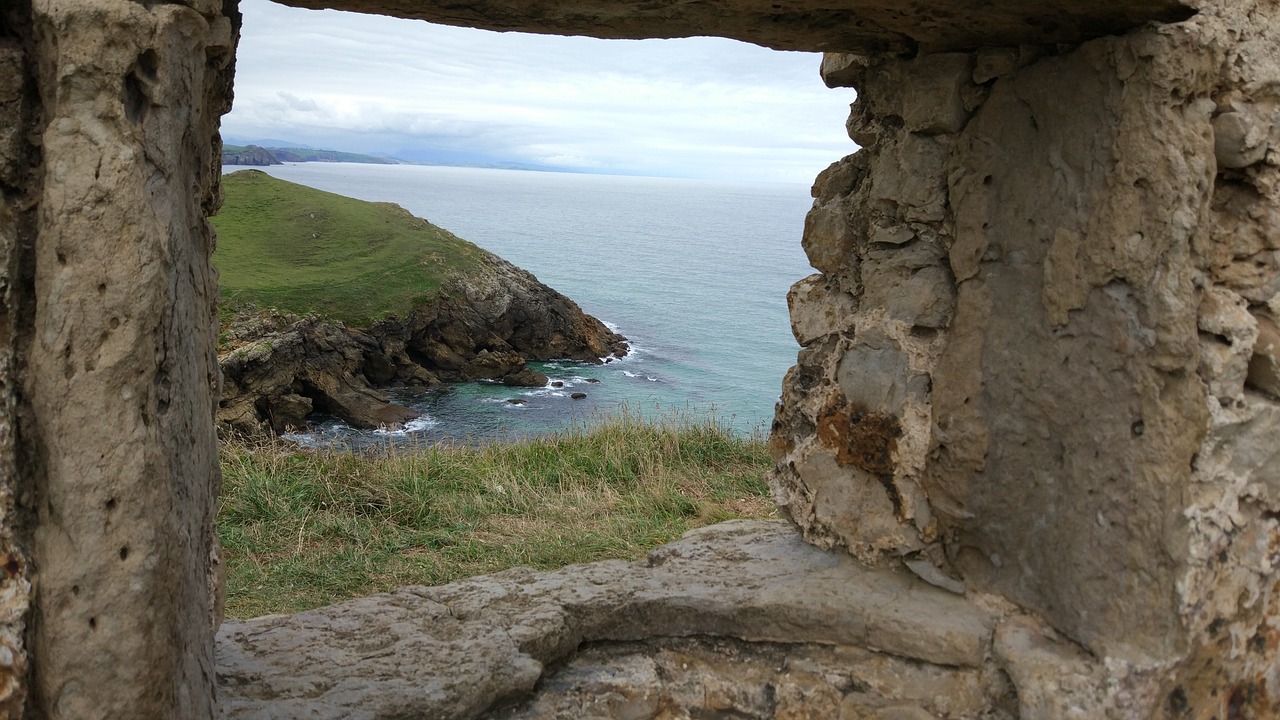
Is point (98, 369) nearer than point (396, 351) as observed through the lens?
Yes

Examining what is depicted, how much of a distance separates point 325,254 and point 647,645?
64.0 ft

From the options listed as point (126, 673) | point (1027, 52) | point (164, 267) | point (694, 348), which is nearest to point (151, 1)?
point (164, 267)

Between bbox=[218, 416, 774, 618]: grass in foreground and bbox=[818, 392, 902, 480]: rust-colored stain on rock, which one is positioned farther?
bbox=[218, 416, 774, 618]: grass in foreground

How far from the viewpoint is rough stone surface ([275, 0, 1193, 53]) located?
8.95 feet

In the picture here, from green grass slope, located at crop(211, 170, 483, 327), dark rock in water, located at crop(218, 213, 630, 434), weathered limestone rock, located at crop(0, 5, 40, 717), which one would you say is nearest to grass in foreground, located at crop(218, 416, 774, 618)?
weathered limestone rock, located at crop(0, 5, 40, 717)

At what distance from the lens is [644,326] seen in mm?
32281

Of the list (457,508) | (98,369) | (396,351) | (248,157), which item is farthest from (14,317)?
(248,157)

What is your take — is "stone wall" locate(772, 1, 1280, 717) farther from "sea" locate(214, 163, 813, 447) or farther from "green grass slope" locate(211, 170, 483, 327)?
"green grass slope" locate(211, 170, 483, 327)

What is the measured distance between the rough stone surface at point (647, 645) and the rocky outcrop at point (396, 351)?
11443 millimetres

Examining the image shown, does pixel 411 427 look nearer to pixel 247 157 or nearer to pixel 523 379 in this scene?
pixel 523 379

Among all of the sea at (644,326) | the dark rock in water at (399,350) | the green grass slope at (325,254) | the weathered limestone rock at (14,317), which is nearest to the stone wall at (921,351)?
the weathered limestone rock at (14,317)

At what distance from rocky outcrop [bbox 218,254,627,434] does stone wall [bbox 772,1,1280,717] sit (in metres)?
12.1

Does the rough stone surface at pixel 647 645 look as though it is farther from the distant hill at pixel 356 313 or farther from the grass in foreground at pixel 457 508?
the distant hill at pixel 356 313

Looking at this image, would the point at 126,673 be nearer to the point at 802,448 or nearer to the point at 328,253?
the point at 802,448
